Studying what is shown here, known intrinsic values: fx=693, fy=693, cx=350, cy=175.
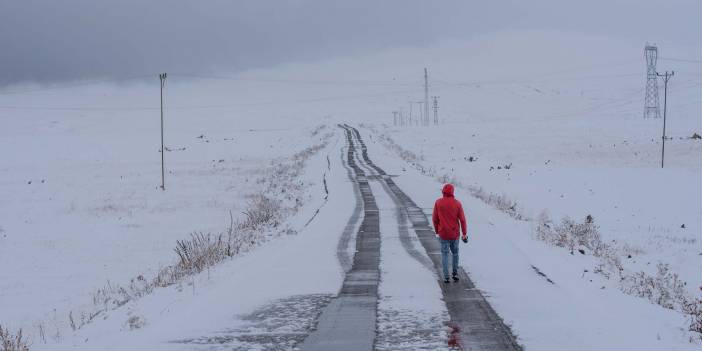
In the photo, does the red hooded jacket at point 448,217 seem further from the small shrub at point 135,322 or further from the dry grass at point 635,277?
the small shrub at point 135,322

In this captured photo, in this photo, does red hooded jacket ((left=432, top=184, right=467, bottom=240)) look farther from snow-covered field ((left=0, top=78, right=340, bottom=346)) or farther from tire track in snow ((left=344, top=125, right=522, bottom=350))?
snow-covered field ((left=0, top=78, right=340, bottom=346))

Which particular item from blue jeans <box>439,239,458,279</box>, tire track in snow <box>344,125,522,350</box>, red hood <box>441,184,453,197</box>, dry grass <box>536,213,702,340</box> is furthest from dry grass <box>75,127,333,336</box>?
dry grass <box>536,213,702,340</box>

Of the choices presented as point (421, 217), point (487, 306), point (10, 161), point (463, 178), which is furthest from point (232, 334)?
point (10, 161)

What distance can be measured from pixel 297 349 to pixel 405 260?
19.8 feet

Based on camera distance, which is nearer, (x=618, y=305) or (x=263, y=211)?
(x=618, y=305)

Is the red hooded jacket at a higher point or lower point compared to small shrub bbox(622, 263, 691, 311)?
higher

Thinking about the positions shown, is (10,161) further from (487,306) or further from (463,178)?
(487,306)

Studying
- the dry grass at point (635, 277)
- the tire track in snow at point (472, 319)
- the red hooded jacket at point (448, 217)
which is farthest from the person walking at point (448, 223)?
the dry grass at point (635, 277)

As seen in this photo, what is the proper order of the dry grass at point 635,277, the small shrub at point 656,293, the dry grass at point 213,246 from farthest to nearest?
1. the dry grass at point 213,246
2. the small shrub at point 656,293
3. the dry grass at point 635,277

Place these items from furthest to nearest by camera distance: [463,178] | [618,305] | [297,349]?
[463,178], [618,305], [297,349]

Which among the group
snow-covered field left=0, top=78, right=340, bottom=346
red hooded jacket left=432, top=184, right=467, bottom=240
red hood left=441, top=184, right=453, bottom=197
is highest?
red hood left=441, top=184, right=453, bottom=197

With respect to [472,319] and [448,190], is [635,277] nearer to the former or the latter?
[448,190]

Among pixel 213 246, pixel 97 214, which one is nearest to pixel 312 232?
pixel 213 246

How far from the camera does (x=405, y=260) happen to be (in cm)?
1367
